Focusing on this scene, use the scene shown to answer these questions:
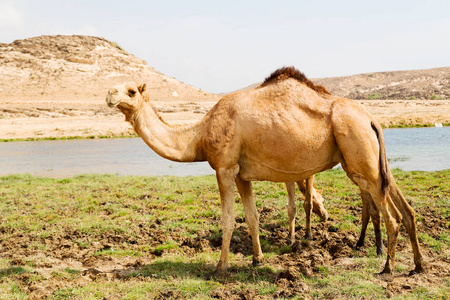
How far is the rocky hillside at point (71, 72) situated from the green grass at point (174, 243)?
1890 inches

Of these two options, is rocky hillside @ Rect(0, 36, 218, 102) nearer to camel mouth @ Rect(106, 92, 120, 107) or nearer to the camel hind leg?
camel mouth @ Rect(106, 92, 120, 107)

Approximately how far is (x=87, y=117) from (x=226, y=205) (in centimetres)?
3934

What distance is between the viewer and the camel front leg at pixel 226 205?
6348 millimetres

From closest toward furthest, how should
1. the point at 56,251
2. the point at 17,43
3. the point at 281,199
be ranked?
1. the point at 56,251
2. the point at 281,199
3. the point at 17,43

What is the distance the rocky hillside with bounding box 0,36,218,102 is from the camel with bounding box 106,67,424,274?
2083 inches

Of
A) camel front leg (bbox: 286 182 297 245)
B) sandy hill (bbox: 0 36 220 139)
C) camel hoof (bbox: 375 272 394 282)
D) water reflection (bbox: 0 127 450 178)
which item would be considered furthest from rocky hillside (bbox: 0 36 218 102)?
camel hoof (bbox: 375 272 394 282)

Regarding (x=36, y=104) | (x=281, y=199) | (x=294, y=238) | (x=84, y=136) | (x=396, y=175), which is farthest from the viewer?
(x=36, y=104)

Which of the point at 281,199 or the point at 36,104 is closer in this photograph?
the point at 281,199

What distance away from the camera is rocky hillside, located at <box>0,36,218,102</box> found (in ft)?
204

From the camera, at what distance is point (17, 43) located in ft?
275

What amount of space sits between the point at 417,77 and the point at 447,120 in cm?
7150

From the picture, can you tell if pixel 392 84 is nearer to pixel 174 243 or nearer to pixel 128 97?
pixel 174 243

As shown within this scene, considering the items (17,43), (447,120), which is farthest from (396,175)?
(17,43)

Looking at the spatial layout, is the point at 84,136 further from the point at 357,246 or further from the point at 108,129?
the point at 357,246
